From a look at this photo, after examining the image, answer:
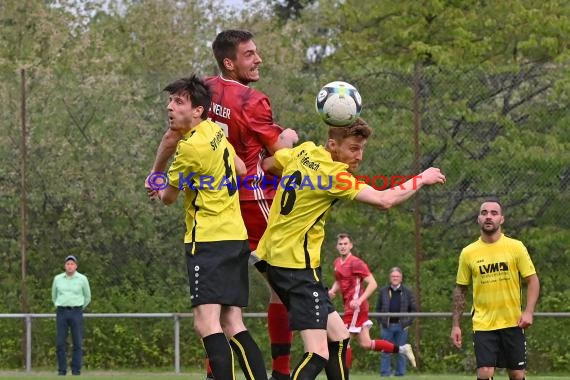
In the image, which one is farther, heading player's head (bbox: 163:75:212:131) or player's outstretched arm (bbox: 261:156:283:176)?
player's outstretched arm (bbox: 261:156:283:176)

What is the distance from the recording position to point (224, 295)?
24.2ft

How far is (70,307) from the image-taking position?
1736 centimetres

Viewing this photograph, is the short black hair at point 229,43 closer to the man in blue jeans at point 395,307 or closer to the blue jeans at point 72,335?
the man in blue jeans at point 395,307

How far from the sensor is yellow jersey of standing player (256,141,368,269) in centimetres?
752

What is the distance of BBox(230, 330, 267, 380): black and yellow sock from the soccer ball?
1462mm

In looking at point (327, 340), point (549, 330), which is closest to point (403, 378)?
point (549, 330)

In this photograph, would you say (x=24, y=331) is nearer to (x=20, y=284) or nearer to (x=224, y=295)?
(x=20, y=284)

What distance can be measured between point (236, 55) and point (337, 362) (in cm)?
199

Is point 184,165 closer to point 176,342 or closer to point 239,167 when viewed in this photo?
point 239,167

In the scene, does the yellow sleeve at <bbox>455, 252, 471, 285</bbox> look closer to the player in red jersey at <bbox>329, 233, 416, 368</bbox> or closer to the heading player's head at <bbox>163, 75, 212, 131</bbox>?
the heading player's head at <bbox>163, 75, 212, 131</bbox>

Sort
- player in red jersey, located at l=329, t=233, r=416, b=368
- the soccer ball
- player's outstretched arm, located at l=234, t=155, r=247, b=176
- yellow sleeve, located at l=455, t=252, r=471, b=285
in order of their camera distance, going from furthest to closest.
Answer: player in red jersey, located at l=329, t=233, r=416, b=368 → yellow sleeve, located at l=455, t=252, r=471, b=285 → the soccer ball → player's outstretched arm, located at l=234, t=155, r=247, b=176

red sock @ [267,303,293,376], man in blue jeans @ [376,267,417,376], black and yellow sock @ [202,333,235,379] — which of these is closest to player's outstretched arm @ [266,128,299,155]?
red sock @ [267,303,293,376]

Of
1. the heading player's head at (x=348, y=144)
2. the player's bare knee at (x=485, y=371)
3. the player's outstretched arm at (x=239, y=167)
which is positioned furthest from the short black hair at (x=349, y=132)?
the player's bare knee at (x=485, y=371)

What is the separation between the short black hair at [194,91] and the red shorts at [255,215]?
31.4 inches
